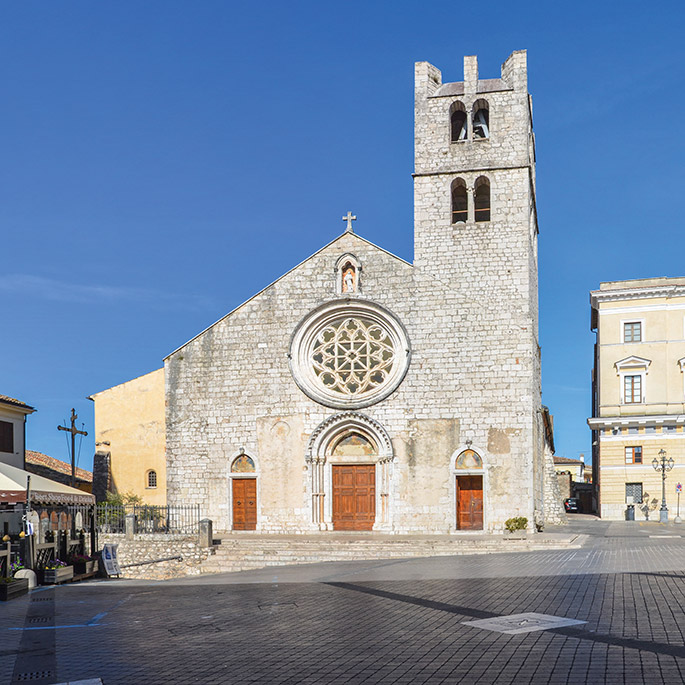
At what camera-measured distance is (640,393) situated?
1812 inches

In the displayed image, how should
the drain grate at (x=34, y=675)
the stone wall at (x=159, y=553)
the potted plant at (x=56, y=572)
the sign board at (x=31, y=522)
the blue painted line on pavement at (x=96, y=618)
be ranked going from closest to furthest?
1. the drain grate at (x=34, y=675)
2. the blue painted line on pavement at (x=96, y=618)
3. the sign board at (x=31, y=522)
4. the potted plant at (x=56, y=572)
5. the stone wall at (x=159, y=553)

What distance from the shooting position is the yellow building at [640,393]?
145 ft

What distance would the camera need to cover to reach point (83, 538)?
2092 centimetres

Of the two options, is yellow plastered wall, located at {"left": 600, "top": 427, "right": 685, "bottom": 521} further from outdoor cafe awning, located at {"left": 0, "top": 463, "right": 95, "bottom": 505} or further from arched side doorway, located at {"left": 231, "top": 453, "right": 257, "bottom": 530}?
outdoor cafe awning, located at {"left": 0, "top": 463, "right": 95, "bottom": 505}

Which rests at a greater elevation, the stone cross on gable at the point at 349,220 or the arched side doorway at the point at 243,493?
the stone cross on gable at the point at 349,220

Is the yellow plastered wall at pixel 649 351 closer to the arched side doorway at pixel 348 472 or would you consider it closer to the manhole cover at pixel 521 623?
the arched side doorway at pixel 348 472

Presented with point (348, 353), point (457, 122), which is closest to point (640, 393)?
point (457, 122)

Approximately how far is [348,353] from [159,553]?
31.9 ft

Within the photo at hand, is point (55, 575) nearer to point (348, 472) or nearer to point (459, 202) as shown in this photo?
point (348, 472)

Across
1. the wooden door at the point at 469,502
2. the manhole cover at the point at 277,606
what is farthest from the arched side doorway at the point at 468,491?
the manhole cover at the point at 277,606

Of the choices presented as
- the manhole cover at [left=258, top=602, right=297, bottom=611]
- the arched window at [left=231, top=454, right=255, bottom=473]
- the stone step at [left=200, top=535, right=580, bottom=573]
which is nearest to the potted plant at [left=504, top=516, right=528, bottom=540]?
the stone step at [left=200, top=535, right=580, bottom=573]

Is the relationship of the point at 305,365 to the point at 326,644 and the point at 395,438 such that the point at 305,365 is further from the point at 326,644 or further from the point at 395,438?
the point at 326,644

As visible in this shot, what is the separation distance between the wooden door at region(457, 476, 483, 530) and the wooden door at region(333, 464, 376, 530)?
10.3 ft

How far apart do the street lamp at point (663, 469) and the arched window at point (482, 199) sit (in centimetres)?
1924
